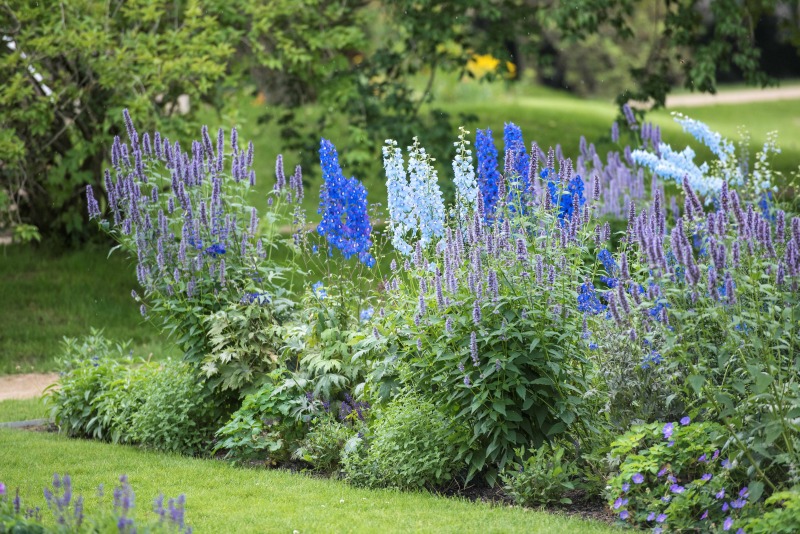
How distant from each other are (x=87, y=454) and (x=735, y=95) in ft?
89.0

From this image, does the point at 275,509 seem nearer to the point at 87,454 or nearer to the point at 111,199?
the point at 87,454

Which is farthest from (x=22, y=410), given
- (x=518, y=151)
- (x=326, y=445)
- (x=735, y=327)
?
(x=735, y=327)

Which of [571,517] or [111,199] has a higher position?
[111,199]

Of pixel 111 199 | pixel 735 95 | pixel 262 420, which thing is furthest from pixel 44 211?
pixel 735 95

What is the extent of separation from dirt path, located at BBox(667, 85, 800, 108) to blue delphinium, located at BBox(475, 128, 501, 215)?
69.3 feet

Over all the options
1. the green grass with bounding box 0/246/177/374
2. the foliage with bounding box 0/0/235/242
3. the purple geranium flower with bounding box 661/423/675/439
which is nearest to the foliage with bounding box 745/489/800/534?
the purple geranium flower with bounding box 661/423/675/439

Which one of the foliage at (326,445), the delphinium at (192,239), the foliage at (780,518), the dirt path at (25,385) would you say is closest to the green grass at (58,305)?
the dirt path at (25,385)

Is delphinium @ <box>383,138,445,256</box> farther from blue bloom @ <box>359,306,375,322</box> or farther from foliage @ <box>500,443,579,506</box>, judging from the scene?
foliage @ <box>500,443,579,506</box>

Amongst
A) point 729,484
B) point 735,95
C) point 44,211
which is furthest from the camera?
point 735,95

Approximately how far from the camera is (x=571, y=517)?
186 inches

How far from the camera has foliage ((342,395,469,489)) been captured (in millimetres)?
5191

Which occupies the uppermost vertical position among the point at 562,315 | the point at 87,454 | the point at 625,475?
the point at 562,315

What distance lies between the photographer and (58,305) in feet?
35.6

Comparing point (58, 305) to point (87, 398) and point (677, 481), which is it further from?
point (677, 481)
